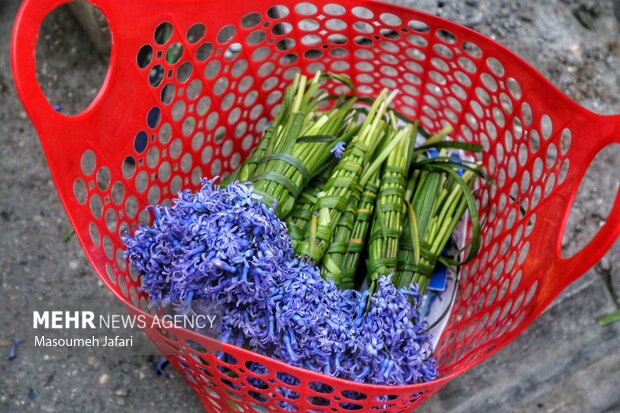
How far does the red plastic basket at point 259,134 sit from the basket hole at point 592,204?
11 centimetres

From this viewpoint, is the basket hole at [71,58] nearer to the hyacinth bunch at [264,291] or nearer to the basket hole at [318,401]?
the hyacinth bunch at [264,291]

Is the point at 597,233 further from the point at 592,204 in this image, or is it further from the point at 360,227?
the point at 592,204

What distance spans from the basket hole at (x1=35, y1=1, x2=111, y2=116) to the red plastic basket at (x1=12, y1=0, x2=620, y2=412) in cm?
14

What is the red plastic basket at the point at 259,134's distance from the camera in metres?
1.08

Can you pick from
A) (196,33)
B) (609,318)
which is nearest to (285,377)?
(609,318)

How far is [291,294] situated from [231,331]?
5.5 inches

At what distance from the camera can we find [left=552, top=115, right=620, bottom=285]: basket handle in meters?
1.02

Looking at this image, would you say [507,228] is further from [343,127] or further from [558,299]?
[343,127]

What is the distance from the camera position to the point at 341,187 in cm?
133

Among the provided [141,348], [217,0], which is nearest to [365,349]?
[141,348]

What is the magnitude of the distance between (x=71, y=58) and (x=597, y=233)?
1.48 metres

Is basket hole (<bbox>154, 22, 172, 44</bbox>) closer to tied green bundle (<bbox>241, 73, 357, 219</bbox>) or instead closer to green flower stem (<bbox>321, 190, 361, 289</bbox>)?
tied green bundle (<bbox>241, 73, 357, 219</bbox>)

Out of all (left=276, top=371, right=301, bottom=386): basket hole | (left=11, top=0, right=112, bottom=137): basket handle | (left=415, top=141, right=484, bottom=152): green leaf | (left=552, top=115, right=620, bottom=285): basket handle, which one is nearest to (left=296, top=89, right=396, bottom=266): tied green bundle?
(left=415, top=141, right=484, bottom=152): green leaf

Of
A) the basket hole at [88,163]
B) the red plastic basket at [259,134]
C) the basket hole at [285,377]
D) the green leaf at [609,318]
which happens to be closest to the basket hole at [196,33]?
the red plastic basket at [259,134]
